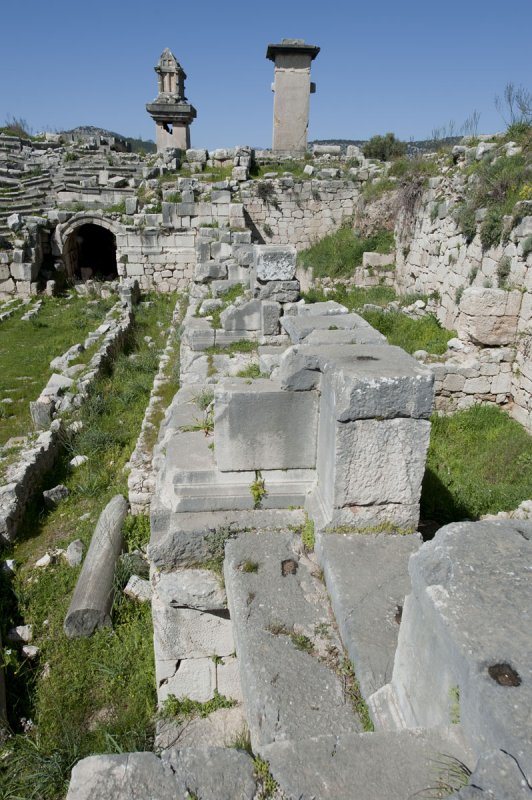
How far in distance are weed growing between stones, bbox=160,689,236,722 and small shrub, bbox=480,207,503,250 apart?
7.90m

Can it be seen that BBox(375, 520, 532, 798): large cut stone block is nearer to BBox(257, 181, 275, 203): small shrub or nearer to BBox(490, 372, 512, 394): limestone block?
BBox(490, 372, 512, 394): limestone block

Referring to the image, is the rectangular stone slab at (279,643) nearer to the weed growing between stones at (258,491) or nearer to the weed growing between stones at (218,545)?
the weed growing between stones at (218,545)

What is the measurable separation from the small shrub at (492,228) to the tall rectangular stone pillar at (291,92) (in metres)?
10.9

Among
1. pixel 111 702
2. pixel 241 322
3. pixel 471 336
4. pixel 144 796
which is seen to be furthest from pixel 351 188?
pixel 144 796

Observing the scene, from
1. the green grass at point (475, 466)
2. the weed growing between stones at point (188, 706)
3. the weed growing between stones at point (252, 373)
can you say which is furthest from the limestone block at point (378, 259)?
the weed growing between stones at point (188, 706)

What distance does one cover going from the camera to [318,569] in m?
2.98

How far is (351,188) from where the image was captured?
53.8 feet

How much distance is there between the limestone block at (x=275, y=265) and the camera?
6.12m

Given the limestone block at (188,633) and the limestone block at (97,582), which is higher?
the limestone block at (188,633)

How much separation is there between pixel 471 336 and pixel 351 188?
10483 millimetres

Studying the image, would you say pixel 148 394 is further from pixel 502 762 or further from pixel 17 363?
pixel 502 762

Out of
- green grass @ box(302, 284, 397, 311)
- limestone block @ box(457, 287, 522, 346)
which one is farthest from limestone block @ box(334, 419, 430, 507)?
green grass @ box(302, 284, 397, 311)

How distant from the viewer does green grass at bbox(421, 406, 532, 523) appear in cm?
526

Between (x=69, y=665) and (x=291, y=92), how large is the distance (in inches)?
704
